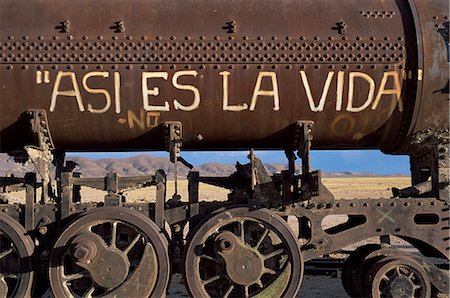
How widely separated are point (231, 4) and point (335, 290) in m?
4.32

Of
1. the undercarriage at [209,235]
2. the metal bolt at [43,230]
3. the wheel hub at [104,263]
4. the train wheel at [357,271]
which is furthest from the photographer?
the train wheel at [357,271]

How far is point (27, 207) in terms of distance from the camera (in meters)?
5.89

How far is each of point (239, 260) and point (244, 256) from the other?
0.07 m

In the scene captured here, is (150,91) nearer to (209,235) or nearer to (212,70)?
(212,70)

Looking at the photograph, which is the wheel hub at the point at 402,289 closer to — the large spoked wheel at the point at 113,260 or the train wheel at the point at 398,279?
the train wheel at the point at 398,279

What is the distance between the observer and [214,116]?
6.07 meters

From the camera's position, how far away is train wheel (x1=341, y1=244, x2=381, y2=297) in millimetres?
6277

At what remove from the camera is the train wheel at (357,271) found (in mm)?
6277

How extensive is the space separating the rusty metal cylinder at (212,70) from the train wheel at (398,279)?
1.58 metres

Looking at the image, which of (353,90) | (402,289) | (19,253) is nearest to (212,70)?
(353,90)

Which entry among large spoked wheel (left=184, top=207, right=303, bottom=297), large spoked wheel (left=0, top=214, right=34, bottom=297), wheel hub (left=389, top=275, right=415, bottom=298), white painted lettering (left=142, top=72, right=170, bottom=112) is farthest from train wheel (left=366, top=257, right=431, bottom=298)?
large spoked wheel (left=0, top=214, right=34, bottom=297)

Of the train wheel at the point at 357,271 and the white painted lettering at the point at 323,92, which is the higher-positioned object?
the white painted lettering at the point at 323,92

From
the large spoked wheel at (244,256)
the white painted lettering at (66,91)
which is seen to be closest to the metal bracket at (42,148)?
the white painted lettering at (66,91)

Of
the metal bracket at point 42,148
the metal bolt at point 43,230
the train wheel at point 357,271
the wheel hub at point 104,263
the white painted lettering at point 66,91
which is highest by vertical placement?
the white painted lettering at point 66,91
